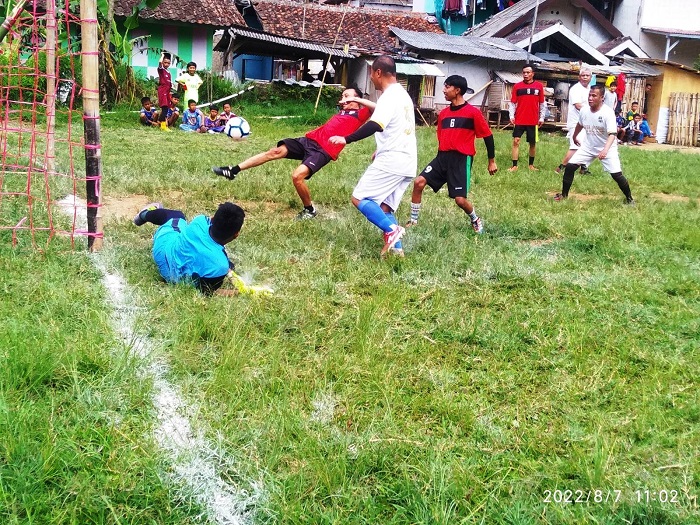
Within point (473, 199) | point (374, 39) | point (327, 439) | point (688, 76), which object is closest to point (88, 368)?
point (327, 439)

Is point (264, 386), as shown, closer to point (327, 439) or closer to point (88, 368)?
point (327, 439)

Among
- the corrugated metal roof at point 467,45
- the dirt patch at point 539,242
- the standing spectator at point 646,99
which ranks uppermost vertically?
the corrugated metal roof at point 467,45

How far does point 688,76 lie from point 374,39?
1242 centimetres

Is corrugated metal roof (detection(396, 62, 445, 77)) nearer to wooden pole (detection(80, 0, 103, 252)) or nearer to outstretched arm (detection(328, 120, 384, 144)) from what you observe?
outstretched arm (detection(328, 120, 384, 144))

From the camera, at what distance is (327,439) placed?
3.30m

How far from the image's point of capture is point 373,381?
3.91 metres

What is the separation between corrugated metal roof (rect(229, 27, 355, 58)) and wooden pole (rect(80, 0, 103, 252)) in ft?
64.9

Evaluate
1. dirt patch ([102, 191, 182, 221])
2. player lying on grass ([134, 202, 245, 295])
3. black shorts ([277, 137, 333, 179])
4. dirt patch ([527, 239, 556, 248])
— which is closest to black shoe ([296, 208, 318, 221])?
black shorts ([277, 137, 333, 179])

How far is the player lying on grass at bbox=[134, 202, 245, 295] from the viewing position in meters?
5.19

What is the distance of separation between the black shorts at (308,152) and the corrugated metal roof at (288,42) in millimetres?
18119

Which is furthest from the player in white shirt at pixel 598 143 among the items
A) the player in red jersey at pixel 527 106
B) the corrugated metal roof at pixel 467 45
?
the corrugated metal roof at pixel 467 45

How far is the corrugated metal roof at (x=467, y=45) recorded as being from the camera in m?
26.8

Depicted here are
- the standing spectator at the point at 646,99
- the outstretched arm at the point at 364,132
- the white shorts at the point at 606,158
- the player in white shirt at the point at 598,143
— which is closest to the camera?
the outstretched arm at the point at 364,132

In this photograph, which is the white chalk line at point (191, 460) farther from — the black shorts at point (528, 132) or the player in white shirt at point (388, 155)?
the black shorts at point (528, 132)
